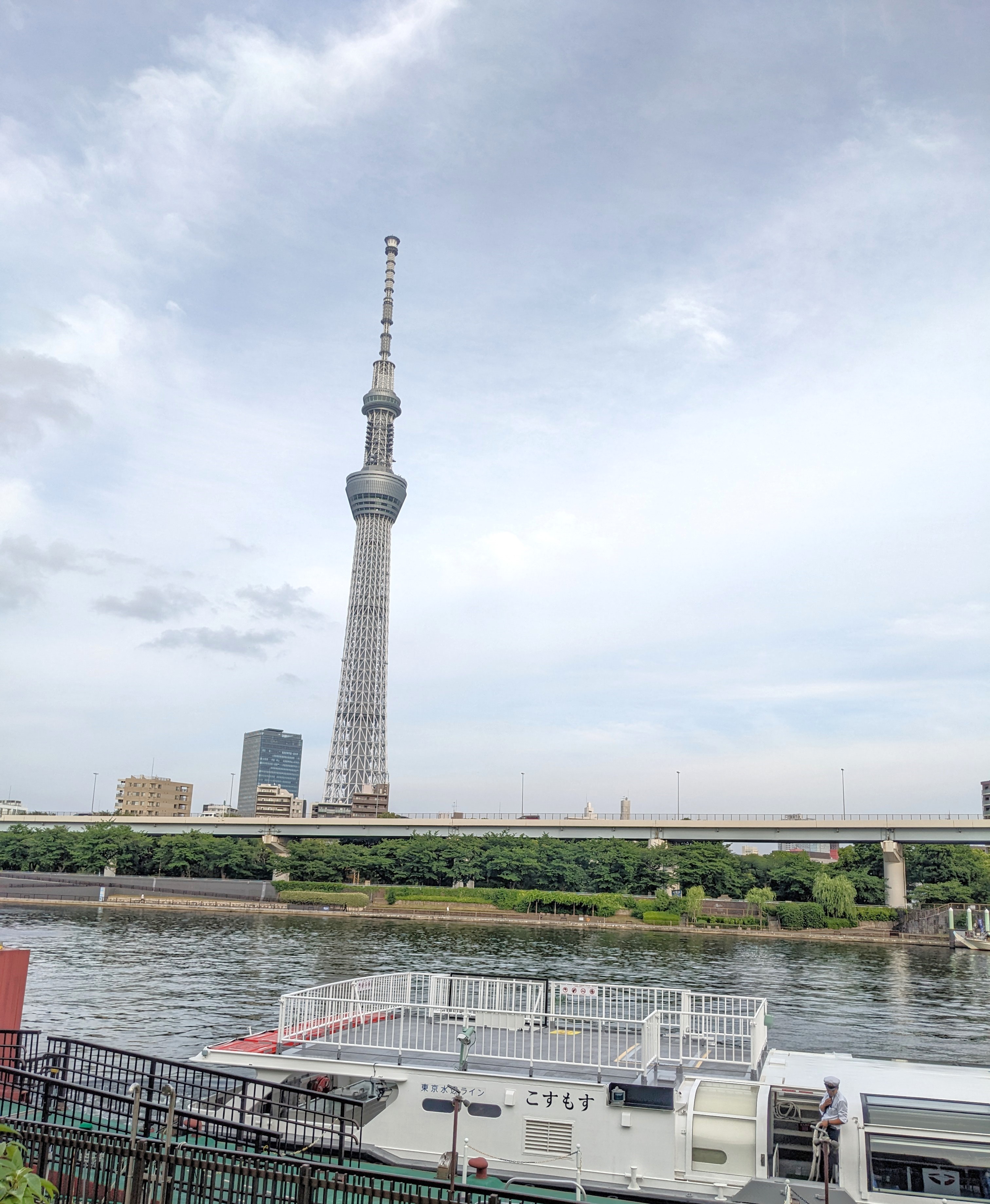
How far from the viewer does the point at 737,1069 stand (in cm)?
Answer: 2069

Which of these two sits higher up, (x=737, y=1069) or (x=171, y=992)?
(x=737, y=1069)

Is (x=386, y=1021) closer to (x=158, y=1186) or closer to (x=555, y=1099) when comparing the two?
(x=555, y=1099)

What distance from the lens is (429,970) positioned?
62.5 metres

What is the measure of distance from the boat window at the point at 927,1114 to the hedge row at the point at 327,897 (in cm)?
11199

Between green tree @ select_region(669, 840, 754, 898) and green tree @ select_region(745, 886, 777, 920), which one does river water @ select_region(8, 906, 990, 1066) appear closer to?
green tree @ select_region(745, 886, 777, 920)

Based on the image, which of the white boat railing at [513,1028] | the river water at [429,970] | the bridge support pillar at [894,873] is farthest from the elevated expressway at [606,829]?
the white boat railing at [513,1028]

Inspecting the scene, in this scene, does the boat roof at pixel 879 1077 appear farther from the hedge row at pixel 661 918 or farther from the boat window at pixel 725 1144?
the hedge row at pixel 661 918

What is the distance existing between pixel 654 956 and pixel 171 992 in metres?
39.8

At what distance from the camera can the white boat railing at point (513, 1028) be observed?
2125 cm

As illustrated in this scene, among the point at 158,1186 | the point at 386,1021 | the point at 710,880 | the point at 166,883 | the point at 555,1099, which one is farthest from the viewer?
the point at 166,883

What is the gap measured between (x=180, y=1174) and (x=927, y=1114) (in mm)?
12231

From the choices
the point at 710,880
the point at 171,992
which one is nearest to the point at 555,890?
the point at 710,880

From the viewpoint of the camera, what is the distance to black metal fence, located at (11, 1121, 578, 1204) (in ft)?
35.6

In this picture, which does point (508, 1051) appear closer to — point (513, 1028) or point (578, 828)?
point (513, 1028)
